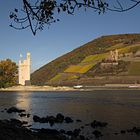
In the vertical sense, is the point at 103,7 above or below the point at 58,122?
above

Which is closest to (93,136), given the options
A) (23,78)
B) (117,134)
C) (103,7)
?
(117,134)

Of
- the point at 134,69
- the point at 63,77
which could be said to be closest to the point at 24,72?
the point at 63,77

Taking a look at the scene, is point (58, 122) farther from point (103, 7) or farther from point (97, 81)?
point (97, 81)

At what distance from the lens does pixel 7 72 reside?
144 m

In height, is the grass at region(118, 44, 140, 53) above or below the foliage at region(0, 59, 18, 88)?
above

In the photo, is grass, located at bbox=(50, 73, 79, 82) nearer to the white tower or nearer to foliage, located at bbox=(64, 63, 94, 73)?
foliage, located at bbox=(64, 63, 94, 73)

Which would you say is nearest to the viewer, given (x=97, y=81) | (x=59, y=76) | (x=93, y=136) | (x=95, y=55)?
(x=93, y=136)

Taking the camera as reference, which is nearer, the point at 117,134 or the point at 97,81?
the point at 117,134

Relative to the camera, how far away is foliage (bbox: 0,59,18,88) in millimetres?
143125

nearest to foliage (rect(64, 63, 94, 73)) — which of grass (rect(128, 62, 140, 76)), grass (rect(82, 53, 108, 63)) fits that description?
grass (rect(82, 53, 108, 63))

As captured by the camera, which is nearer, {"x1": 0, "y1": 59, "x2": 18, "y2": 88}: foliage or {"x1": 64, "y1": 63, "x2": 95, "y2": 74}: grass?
{"x1": 0, "y1": 59, "x2": 18, "y2": 88}: foliage

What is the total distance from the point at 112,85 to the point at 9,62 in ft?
121

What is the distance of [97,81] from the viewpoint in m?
154

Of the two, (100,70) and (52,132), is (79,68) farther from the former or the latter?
(52,132)
